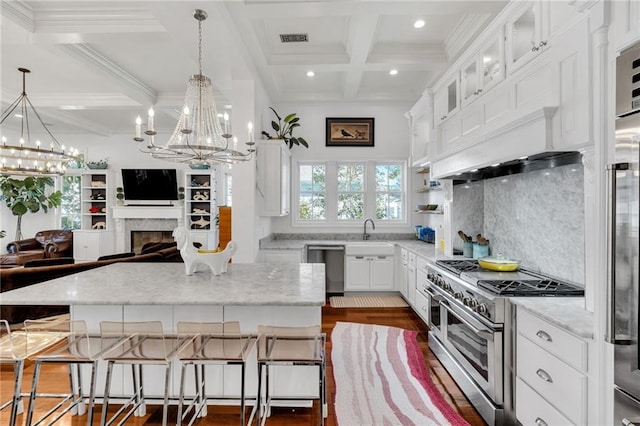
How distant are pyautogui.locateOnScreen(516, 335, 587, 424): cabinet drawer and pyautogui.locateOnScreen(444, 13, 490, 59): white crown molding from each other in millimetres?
2988

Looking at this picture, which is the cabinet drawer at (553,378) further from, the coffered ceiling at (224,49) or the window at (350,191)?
Answer: the window at (350,191)

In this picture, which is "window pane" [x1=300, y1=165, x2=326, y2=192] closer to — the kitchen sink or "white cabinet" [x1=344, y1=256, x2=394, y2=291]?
the kitchen sink

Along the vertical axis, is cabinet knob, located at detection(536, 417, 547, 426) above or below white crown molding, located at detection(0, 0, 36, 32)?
below

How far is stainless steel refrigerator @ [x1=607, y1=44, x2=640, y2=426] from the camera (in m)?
1.18

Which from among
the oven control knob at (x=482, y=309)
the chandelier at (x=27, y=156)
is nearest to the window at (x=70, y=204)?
the chandelier at (x=27, y=156)

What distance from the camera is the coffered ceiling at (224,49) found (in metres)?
2.96

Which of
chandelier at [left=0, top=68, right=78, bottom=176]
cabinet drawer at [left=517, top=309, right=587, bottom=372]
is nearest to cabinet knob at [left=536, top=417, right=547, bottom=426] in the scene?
cabinet drawer at [left=517, top=309, right=587, bottom=372]

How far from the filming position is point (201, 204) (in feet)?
24.5

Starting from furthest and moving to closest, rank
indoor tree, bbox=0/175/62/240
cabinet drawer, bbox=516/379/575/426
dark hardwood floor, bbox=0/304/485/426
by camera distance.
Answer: indoor tree, bbox=0/175/62/240 < dark hardwood floor, bbox=0/304/485/426 < cabinet drawer, bbox=516/379/575/426

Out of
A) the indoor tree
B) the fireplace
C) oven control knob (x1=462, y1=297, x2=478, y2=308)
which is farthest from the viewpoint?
the fireplace

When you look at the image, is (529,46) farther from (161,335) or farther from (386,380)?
(161,335)

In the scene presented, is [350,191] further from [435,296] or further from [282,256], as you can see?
[435,296]

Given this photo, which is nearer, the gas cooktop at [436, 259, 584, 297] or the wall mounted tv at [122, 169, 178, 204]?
the gas cooktop at [436, 259, 584, 297]

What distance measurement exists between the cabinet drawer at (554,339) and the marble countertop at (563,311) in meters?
0.04
